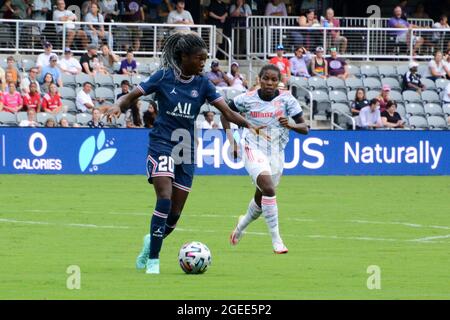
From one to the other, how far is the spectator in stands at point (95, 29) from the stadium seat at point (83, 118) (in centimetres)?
343

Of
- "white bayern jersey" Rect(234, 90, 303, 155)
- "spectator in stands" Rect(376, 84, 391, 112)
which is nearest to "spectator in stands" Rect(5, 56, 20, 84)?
"spectator in stands" Rect(376, 84, 391, 112)

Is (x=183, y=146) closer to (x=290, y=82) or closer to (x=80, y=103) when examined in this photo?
(x=80, y=103)

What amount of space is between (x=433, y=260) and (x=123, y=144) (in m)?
15.6

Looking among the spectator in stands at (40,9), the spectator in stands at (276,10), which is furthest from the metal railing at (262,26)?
the spectator in stands at (40,9)

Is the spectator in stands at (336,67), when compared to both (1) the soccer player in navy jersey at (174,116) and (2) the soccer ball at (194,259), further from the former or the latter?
(2) the soccer ball at (194,259)

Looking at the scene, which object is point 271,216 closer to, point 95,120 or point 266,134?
point 266,134

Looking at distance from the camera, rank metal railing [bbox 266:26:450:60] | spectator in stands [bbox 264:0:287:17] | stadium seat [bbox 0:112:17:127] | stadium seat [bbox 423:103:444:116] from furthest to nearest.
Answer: spectator in stands [bbox 264:0:287:17] < metal railing [bbox 266:26:450:60] < stadium seat [bbox 423:103:444:116] < stadium seat [bbox 0:112:17:127]

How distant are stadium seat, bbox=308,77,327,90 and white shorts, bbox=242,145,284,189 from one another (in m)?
17.8

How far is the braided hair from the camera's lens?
43.4ft

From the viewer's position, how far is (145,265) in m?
13.5

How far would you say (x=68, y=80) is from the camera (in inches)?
1259

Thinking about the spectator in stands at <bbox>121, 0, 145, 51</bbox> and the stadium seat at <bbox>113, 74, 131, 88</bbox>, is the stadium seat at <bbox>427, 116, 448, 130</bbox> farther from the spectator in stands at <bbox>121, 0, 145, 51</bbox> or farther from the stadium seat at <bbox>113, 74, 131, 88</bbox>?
the spectator in stands at <bbox>121, 0, 145, 51</bbox>

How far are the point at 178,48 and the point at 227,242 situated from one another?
4100 mm
